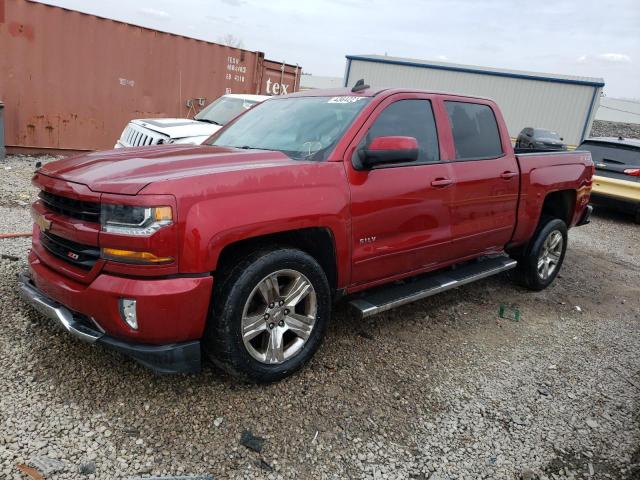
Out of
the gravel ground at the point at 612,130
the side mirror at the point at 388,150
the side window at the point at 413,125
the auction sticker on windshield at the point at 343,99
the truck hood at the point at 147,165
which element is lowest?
the truck hood at the point at 147,165

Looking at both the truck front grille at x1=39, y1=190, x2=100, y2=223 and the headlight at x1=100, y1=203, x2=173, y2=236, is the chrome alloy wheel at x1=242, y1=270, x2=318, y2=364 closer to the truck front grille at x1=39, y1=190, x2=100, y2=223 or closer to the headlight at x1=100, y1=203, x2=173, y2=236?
the headlight at x1=100, y1=203, x2=173, y2=236

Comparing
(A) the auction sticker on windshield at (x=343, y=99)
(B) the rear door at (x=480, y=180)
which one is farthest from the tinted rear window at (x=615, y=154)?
(A) the auction sticker on windshield at (x=343, y=99)

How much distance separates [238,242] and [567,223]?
13.6ft

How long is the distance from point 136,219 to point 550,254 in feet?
14.5

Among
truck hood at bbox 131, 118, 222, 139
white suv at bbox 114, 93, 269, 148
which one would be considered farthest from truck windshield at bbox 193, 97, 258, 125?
truck hood at bbox 131, 118, 222, 139

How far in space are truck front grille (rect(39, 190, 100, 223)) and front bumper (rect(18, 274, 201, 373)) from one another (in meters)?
0.52

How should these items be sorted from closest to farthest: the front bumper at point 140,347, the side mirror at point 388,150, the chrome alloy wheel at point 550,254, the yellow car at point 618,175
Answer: the front bumper at point 140,347
the side mirror at point 388,150
the chrome alloy wheel at point 550,254
the yellow car at point 618,175

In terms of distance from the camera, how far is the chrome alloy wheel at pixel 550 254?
512 centimetres

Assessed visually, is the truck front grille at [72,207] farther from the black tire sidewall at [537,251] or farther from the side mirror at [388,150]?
the black tire sidewall at [537,251]

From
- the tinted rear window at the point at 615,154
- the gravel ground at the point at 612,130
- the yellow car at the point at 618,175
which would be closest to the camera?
the yellow car at the point at 618,175

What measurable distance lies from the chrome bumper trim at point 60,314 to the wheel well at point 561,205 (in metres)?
4.51

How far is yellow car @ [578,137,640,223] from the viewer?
916cm

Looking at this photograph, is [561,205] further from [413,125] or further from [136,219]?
[136,219]

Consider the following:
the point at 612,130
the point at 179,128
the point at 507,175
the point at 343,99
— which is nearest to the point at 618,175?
the point at 507,175
